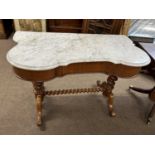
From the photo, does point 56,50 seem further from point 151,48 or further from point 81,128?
point 151,48

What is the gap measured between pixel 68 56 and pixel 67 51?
84mm

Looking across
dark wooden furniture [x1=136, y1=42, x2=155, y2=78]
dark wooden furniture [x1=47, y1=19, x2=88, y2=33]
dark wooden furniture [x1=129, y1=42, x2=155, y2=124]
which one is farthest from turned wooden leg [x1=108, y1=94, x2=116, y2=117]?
dark wooden furniture [x1=47, y1=19, x2=88, y2=33]

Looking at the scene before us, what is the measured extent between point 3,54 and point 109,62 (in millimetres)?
2007

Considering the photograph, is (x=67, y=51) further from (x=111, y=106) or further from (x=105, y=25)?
(x=105, y=25)

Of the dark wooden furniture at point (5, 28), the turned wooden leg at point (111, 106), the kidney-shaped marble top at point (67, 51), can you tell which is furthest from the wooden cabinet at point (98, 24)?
the dark wooden furniture at point (5, 28)

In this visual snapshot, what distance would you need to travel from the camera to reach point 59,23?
2.44m

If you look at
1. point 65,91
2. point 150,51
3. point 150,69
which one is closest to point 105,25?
point 150,51

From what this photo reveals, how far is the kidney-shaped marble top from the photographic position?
1.11m

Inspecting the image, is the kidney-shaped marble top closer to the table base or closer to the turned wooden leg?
the table base

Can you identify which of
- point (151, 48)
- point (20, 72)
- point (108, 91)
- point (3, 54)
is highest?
point (20, 72)

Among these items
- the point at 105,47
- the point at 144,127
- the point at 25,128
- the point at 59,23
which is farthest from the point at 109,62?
the point at 59,23

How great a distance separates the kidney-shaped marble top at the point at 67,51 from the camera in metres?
1.11

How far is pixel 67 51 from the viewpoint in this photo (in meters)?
1.24

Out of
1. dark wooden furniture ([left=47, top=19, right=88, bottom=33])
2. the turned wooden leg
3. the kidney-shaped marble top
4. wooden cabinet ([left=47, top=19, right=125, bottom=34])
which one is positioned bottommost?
→ the turned wooden leg
